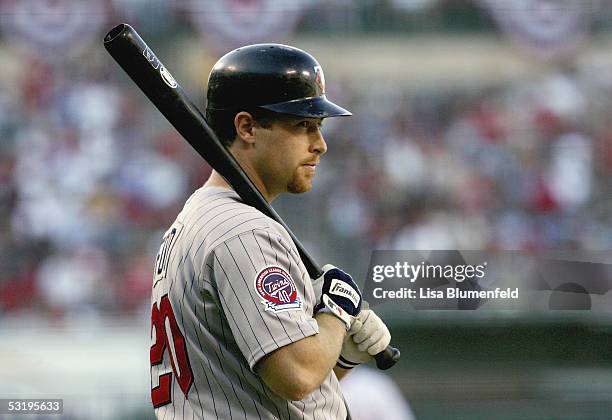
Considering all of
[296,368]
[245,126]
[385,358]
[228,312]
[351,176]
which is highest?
[351,176]

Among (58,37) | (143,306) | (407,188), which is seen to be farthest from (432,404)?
(58,37)

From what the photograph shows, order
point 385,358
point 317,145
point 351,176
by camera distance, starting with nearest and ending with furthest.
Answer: point 317,145 < point 385,358 < point 351,176

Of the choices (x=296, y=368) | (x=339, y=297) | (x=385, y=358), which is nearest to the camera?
(x=296, y=368)

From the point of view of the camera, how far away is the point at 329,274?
6.08 feet

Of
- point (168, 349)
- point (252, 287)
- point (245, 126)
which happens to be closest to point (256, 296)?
point (252, 287)

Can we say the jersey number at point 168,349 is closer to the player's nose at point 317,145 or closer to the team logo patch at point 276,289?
the team logo patch at point 276,289

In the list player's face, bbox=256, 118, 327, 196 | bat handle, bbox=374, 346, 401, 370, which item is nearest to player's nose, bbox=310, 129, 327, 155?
player's face, bbox=256, 118, 327, 196

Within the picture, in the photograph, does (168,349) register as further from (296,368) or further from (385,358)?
(385,358)

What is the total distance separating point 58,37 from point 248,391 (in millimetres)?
2756

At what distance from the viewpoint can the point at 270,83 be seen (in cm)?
185

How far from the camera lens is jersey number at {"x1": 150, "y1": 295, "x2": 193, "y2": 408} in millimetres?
1757

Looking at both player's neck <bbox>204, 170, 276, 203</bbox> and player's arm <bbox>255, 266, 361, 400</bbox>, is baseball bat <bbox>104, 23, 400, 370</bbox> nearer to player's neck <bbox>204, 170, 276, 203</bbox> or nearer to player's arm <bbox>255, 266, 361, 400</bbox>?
player's neck <bbox>204, 170, 276, 203</bbox>

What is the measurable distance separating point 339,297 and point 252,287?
22cm

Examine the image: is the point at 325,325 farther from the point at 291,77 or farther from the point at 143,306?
the point at 143,306
